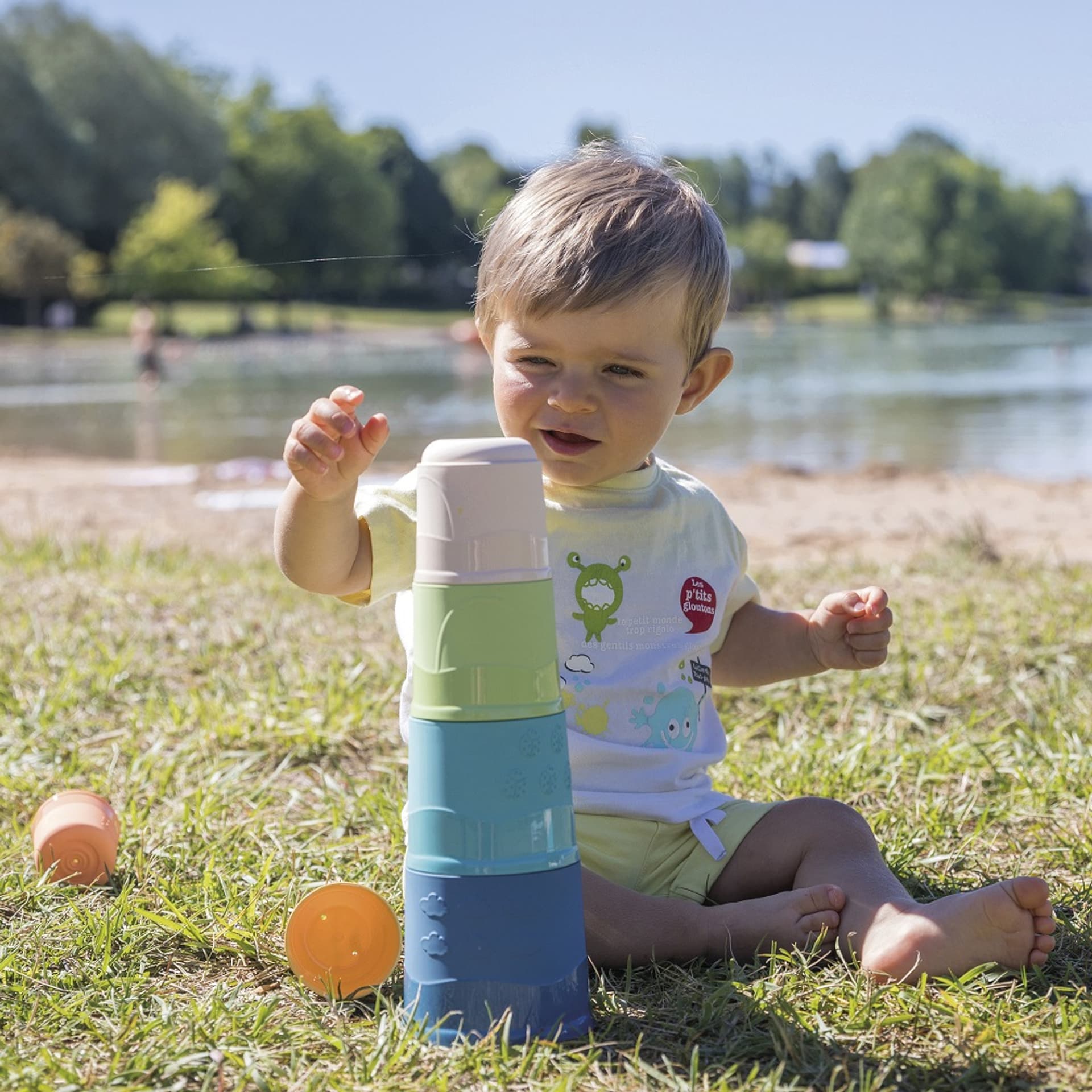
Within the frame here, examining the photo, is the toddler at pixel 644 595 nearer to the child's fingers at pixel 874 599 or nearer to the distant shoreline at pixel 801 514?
the child's fingers at pixel 874 599

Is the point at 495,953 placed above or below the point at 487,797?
below

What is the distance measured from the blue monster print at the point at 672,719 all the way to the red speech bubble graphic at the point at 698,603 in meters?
0.12

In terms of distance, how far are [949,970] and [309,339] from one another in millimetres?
47460

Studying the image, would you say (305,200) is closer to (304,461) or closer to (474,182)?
(474,182)

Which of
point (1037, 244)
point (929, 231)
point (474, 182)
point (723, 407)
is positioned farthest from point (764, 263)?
point (474, 182)

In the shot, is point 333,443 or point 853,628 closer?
point 333,443

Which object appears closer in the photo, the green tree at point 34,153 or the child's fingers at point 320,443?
the child's fingers at point 320,443

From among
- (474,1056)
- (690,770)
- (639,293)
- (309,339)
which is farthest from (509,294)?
(309,339)

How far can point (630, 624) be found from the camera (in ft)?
7.23

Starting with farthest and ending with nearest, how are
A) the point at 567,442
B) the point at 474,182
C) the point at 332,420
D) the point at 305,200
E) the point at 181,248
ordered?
1. the point at 181,248
2. the point at 305,200
3. the point at 474,182
4. the point at 567,442
5. the point at 332,420

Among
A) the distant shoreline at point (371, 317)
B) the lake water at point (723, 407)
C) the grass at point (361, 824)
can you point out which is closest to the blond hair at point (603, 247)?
the grass at point (361, 824)

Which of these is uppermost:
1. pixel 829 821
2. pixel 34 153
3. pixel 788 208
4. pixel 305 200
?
pixel 788 208

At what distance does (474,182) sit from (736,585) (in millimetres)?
2901

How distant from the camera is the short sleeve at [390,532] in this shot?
204 centimetres
